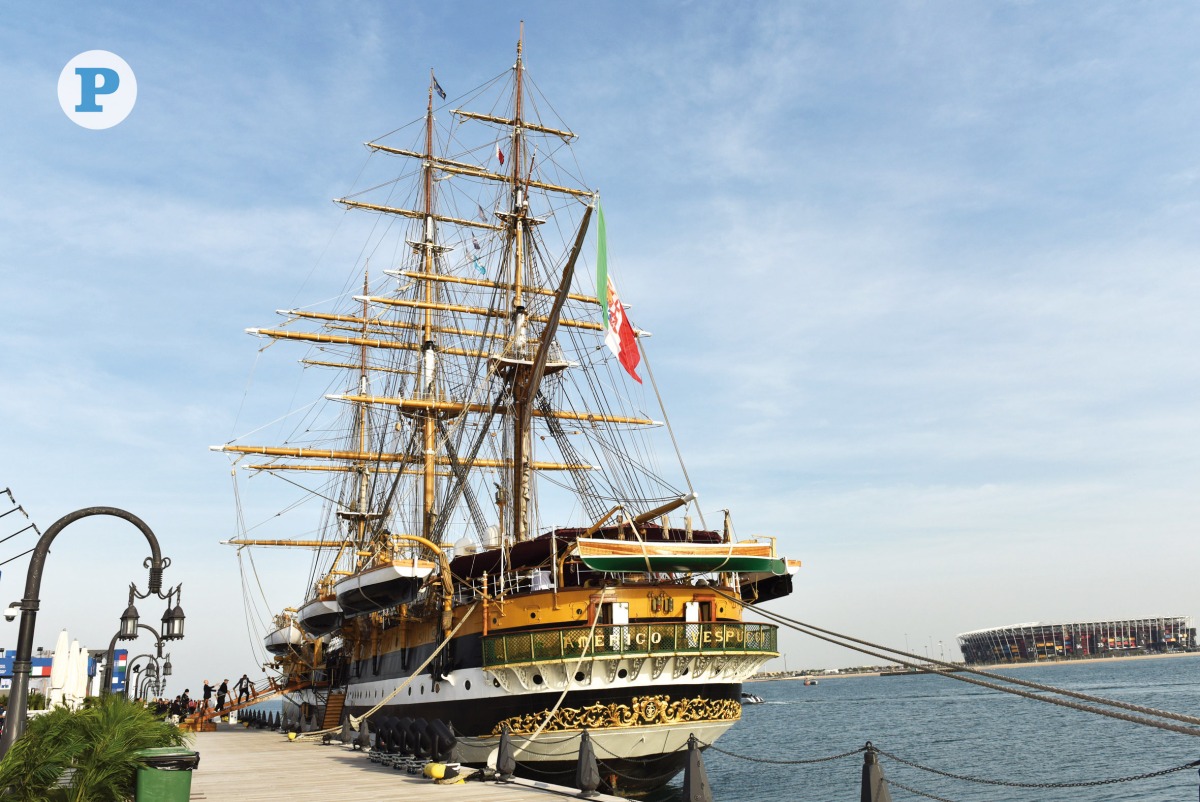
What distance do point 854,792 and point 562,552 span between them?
50.1 ft

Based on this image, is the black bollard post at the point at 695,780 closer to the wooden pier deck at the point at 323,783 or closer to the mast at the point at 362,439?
the wooden pier deck at the point at 323,783

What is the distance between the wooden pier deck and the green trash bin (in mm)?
4679

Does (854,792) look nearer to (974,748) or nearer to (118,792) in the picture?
(974,748)

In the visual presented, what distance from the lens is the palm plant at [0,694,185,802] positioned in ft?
30.9

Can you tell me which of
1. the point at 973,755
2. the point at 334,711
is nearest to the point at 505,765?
the point at 334,711

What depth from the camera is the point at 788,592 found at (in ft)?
84.0

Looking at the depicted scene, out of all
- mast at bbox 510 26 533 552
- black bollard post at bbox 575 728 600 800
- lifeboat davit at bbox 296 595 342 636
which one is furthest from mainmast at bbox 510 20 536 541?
black bollard post at bbox 575 728 600 800

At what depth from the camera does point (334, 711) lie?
125ft

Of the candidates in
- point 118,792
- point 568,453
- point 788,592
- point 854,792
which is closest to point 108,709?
point 118,792

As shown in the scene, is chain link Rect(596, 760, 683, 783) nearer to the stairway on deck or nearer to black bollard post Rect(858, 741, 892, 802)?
black bollard post Rect(858, 741, 892, 802)

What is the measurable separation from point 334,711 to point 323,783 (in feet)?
71.8

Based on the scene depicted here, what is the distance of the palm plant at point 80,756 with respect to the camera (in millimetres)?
9406

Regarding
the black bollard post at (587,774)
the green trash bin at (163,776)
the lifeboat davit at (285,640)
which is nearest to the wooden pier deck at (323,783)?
the black bollard post at (587,774)

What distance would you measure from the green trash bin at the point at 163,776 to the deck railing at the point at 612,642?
10.9 m
